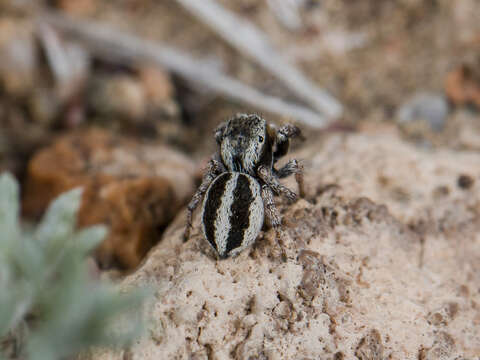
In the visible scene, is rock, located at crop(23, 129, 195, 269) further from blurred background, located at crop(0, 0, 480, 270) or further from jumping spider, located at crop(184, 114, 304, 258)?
jumping spider, located at crop(184, 114, 304, 258)

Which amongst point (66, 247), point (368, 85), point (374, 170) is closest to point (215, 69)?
point (368, 85)

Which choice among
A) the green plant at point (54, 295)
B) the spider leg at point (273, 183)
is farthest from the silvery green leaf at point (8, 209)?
the spider leg at point (273, 183)

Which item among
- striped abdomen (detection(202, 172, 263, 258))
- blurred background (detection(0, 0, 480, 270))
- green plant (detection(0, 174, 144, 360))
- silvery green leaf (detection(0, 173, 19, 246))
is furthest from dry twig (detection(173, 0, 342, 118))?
silvery green leaf (detection(0, 173, 19, 246))

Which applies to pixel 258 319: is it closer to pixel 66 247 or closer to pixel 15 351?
pixel 66 247

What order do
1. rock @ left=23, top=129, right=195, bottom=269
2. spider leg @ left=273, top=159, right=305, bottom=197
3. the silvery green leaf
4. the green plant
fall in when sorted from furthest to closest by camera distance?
1. rock @ left=23, top=129, right=195, bottom=269
2. spider leg @ left=273, top=159, right=305, bottom=197
3. the silvery green leaf
4. the green plant

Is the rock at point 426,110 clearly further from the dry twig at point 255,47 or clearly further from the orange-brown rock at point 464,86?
the dry twig at point 255,47

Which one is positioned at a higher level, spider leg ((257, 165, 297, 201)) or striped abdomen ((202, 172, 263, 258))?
spider leg ((257, 165, 297, 201))

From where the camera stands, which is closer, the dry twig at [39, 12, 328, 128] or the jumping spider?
the jumping spider
